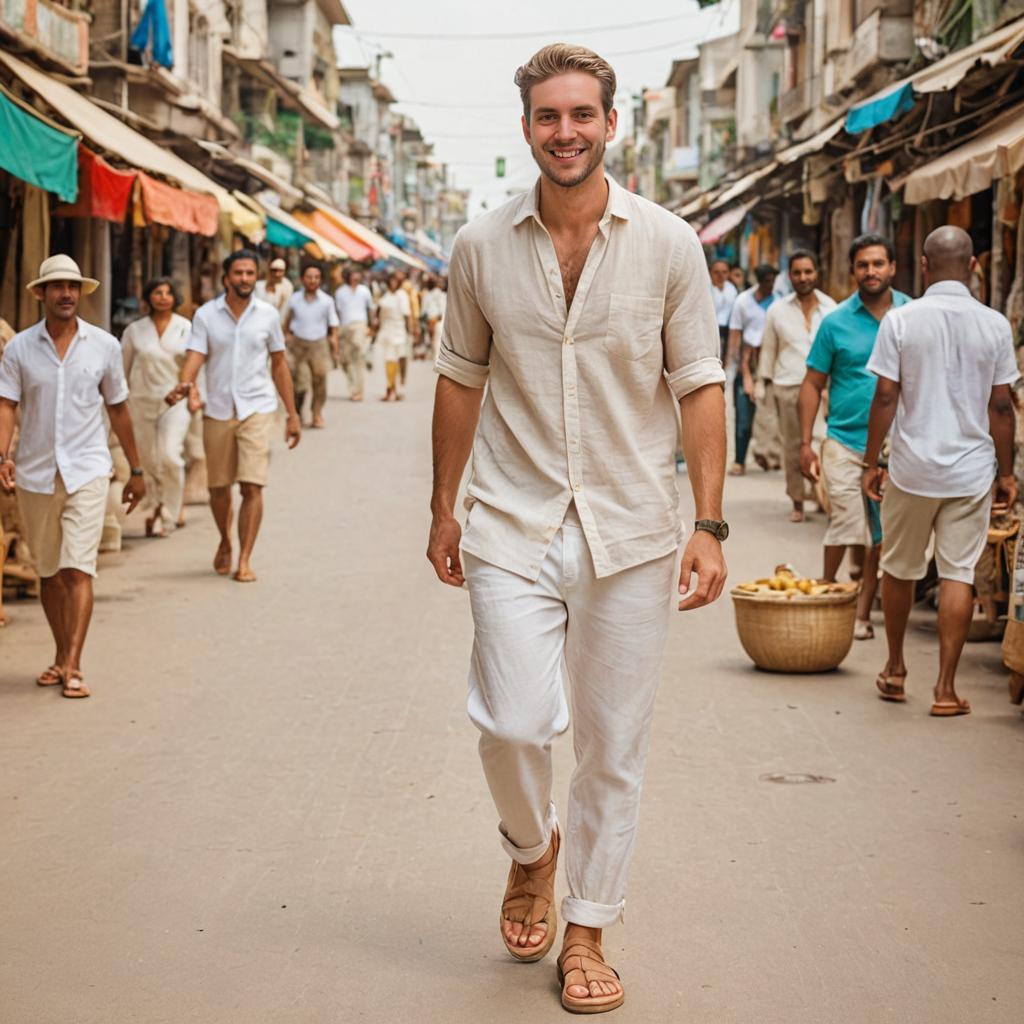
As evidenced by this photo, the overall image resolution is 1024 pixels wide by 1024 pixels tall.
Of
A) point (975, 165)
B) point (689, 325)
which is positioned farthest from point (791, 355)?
point (689, 325)

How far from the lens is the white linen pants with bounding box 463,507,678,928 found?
158 inches

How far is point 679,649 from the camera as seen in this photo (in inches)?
347

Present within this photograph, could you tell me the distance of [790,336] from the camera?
515 inches

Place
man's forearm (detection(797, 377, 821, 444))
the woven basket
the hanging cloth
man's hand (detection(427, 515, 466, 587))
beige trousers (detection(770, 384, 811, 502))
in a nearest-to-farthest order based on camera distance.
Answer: man's hand (detection(427, 515, 466, 587)) < the woven basket < man's forearm (detection(797, 377, 821, 444)) < beige trousers (detection(770, 384, 811, 502)) < the hanging cloth

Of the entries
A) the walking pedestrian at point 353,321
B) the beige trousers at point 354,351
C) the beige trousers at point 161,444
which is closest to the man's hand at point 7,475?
the beige trousers at point 161,444

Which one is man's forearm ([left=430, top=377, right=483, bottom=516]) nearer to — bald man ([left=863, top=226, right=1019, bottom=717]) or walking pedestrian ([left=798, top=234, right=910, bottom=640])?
bald man ([left=863, top=226, right=1019, bottom=717])

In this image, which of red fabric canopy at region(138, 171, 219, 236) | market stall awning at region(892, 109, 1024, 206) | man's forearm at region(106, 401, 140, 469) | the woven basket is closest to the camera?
the woven basket

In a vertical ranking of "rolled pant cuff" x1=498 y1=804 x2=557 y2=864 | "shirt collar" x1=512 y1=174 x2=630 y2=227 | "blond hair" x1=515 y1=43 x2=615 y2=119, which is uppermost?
"blond hair" x1=515 y1=43 x2=615 y2=119

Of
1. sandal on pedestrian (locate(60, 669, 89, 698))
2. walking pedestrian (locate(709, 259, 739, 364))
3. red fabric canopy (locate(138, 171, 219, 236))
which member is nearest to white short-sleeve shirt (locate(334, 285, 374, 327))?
walking pedestrian (locate(709, 259, 739, 364))

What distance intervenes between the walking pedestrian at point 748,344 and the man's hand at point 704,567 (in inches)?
460

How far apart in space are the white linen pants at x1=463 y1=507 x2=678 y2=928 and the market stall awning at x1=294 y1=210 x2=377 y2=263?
28.0 m

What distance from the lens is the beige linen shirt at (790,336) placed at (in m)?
13.0

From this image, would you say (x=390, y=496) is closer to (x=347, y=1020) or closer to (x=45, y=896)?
(x=45, y=896)

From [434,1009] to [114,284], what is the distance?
18.7 metres
